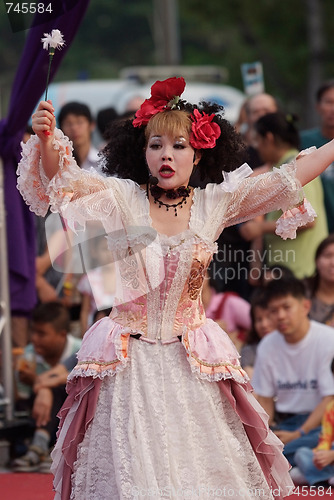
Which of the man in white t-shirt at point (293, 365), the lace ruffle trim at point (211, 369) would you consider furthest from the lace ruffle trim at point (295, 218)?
the man in white t-shirt at point (293, 365)

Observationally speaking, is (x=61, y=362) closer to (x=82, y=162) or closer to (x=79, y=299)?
(x=79, y=299)

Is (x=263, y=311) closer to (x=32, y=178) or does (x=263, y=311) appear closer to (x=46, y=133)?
(x=32, y=178)

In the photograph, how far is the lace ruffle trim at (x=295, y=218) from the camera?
454 cm

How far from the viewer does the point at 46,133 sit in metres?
4.14

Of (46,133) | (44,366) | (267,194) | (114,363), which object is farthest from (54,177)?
(44,366)

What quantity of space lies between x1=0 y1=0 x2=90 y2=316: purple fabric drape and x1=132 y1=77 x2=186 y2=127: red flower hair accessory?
5.08 ft

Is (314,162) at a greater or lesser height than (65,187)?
greater

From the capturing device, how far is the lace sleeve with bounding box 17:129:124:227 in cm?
426

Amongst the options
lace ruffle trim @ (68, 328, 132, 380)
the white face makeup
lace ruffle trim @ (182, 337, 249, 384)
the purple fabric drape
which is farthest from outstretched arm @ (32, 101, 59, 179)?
the purple fabric drape

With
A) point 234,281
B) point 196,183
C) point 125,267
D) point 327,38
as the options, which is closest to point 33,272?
point 234,281

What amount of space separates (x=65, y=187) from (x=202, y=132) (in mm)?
650

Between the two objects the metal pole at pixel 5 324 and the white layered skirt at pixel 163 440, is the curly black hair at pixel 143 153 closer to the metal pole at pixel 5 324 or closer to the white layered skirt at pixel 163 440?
the white layered skirt at pixel 163 440

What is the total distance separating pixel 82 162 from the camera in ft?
26.0

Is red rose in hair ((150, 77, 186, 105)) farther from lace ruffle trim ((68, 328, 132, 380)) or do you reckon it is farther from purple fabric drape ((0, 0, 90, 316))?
purple fabric drape ((0, 0, 90, 316))
